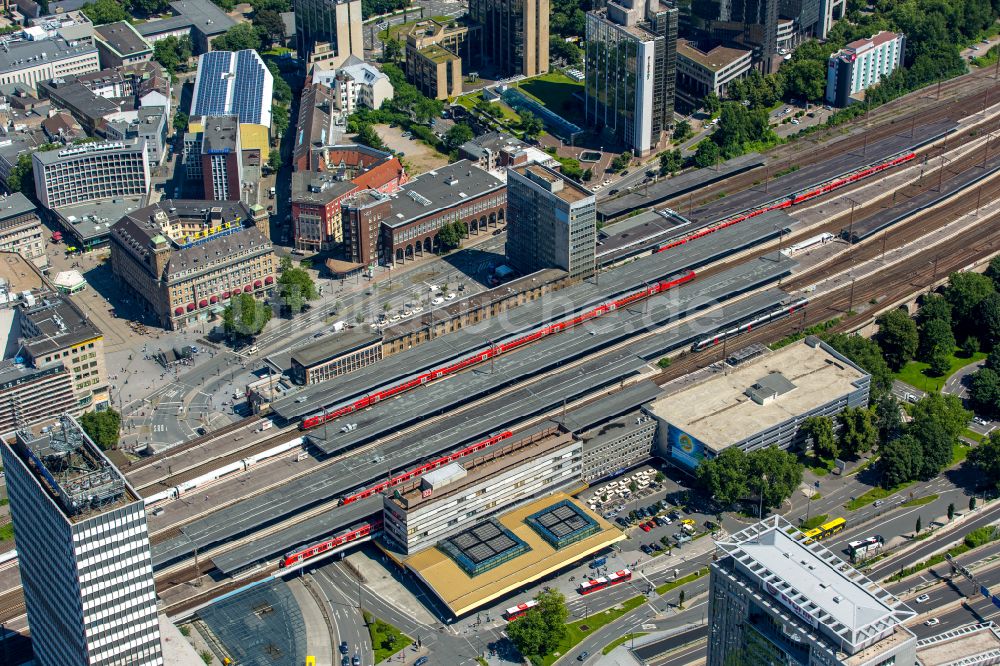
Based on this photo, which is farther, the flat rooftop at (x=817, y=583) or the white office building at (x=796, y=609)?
the flat rooftop at (x=817, y=583)

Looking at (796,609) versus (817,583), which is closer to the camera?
(796,609)

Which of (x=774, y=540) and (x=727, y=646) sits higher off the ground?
(x=774, y=540)

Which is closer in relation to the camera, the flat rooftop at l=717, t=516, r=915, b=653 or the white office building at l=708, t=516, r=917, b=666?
the white office building at l=708, t=516, r=917, b=666

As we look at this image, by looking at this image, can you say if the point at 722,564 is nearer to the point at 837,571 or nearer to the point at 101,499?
the point at 837,571

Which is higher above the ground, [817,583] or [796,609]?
[817,583]

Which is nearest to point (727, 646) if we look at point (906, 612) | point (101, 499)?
point (906, 612)
